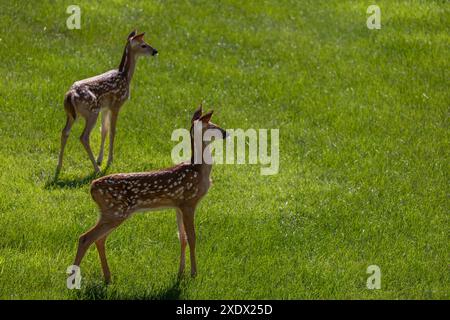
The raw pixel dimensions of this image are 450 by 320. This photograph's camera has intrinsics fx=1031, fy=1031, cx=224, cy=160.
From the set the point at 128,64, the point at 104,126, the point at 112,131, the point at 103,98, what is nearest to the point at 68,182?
the point at 112,131

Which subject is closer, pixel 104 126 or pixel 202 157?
pixel 202 157

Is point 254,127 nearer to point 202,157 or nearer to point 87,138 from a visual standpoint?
point 87,138

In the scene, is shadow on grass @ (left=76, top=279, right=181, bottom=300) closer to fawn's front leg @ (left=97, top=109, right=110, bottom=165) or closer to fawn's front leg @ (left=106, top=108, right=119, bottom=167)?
fawn's front leg @ (left=106, top=108, right=119, bottom=167)

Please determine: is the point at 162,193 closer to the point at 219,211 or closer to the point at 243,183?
the point at 219,211

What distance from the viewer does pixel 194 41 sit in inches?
882

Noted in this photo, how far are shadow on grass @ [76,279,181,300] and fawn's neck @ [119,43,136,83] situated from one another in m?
5.08

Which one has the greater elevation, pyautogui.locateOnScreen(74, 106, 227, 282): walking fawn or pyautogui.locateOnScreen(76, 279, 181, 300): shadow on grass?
pyautogui.locateOnScreen(74, 106, 227, 282): walking fawn

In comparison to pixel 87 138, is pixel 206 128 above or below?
below

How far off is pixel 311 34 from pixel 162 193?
11.6 meters

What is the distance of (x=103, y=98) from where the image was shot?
16.5 m

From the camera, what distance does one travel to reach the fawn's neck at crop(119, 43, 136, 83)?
665 inches

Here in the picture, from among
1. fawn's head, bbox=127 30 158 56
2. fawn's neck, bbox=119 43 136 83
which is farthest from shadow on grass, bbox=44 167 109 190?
fawn's head, bbox=127 30 158 56

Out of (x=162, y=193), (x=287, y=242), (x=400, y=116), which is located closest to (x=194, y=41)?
(x=400, y=116)

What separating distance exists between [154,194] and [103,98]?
4.31 metres
